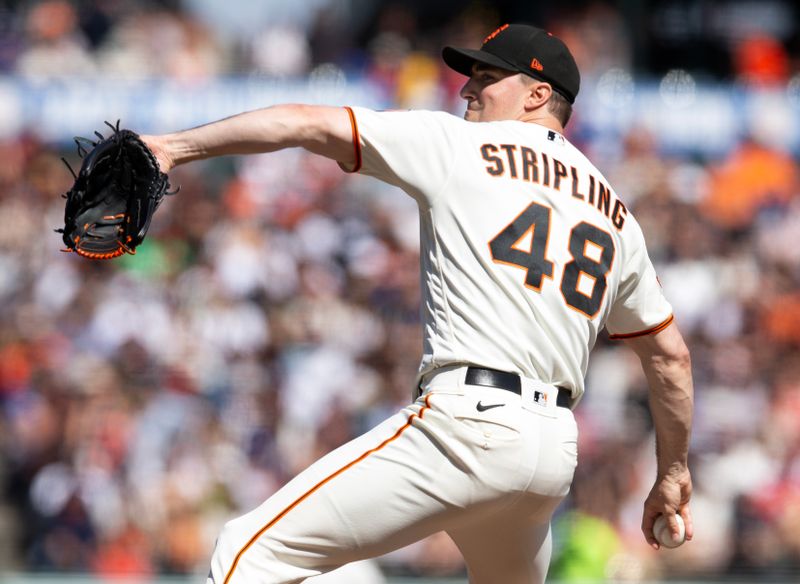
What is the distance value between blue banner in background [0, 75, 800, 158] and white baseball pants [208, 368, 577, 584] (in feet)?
26.3

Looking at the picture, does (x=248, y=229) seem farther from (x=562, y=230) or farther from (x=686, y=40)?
(x=562, y=230)

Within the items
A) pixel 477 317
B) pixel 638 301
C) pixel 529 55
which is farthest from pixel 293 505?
pixel 529 55

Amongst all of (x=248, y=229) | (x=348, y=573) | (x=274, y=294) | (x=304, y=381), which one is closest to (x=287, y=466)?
(x=304, y=381)

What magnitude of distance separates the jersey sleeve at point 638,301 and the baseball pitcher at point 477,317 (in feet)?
0.04

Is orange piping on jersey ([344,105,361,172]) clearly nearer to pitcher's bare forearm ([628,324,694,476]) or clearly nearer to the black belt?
the black belt

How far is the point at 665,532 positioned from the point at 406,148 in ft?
5.57

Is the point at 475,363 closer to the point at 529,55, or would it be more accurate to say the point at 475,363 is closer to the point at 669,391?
the point at 669,391

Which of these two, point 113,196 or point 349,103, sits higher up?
point 349,103

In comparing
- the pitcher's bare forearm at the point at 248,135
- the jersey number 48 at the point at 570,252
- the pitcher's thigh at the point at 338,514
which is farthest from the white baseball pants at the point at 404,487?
the pitcher's bare forearm at the point at 248,135

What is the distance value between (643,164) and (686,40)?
262 cm

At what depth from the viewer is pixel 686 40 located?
42.7 feet

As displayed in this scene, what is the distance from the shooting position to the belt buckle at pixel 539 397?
11.9ft

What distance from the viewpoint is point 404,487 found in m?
3.45

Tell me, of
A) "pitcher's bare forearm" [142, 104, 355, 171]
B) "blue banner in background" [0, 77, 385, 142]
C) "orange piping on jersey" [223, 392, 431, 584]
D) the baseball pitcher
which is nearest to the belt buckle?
the baseball pitcher
